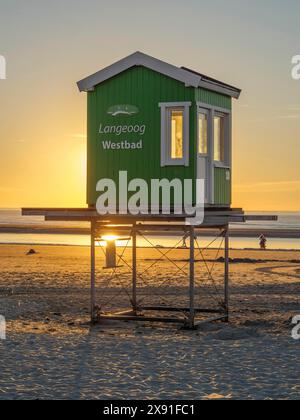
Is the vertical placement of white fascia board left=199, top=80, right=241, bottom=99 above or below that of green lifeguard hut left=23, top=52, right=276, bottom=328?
above

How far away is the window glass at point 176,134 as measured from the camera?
66.8 feet

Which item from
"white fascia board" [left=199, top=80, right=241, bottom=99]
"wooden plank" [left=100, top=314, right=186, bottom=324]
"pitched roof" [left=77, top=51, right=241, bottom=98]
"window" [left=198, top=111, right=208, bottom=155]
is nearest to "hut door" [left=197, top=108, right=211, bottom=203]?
"window" [left=198, top=111, right=208, bottom=155]

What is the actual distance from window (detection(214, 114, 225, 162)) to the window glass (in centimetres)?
150

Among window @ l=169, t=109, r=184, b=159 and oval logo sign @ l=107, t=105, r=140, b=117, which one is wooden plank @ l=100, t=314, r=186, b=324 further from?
oval logo sign @ l=107, t=105, r=140, b=117

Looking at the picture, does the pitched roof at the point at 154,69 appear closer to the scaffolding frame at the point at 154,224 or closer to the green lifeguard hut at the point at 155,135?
the green lifeguard hut at the point at 155,135

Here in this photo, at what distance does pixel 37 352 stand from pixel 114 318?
4.64m

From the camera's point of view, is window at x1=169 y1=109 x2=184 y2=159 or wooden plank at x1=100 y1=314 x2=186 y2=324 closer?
window at x1=169 y1=109 x2=184 y2=159

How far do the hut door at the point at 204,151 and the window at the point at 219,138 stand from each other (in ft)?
2.62

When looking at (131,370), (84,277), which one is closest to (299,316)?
(131,370)

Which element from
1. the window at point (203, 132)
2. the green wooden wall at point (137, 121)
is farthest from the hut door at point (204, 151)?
the green wooden wall at point (137, 121)

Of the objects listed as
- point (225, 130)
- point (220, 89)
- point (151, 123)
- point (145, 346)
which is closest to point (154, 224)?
point (151, 123)

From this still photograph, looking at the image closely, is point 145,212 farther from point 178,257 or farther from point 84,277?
point 178,257

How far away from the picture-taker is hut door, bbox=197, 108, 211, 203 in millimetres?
20453
